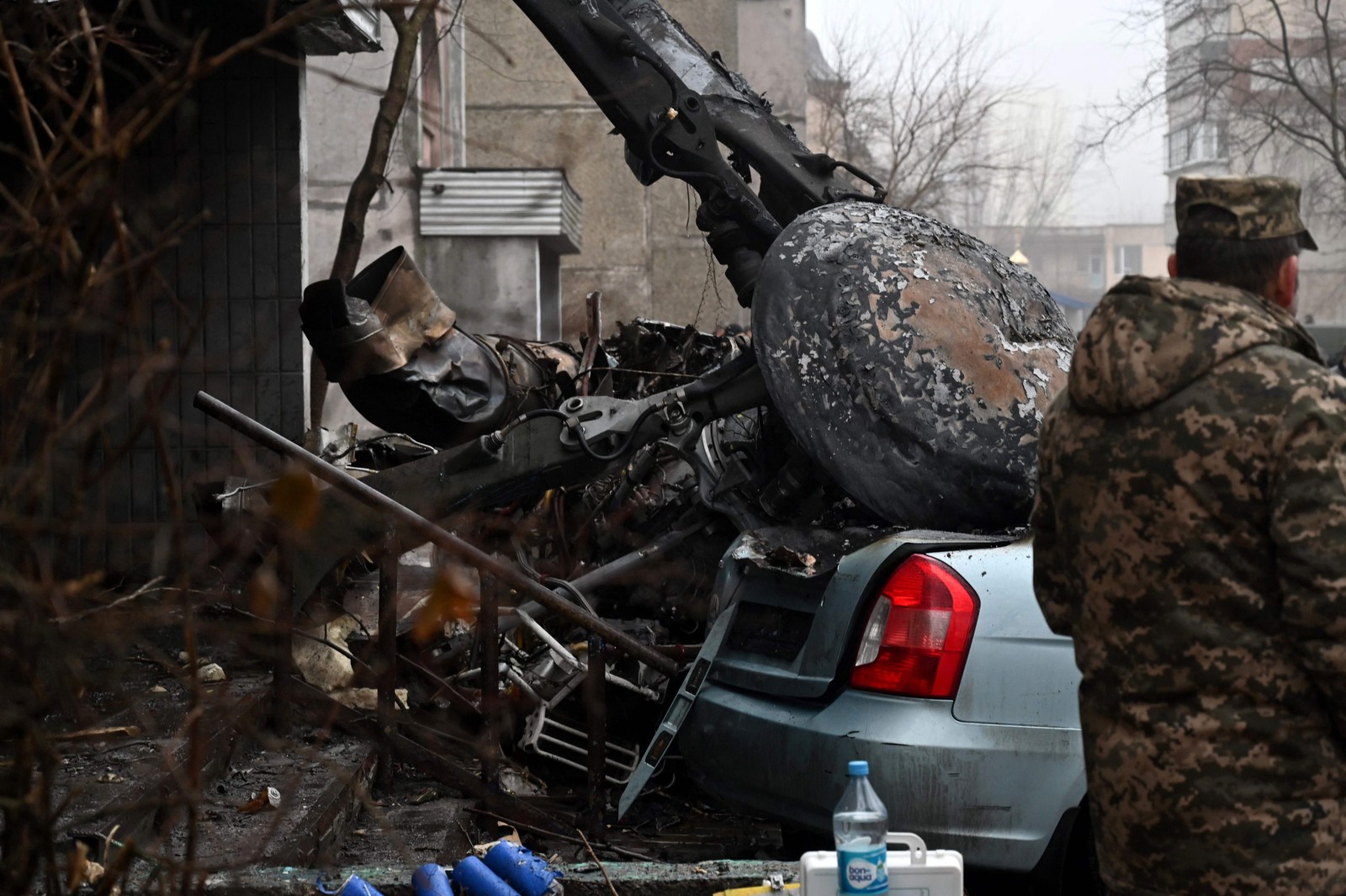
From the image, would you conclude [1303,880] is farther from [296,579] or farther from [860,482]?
[296,579]

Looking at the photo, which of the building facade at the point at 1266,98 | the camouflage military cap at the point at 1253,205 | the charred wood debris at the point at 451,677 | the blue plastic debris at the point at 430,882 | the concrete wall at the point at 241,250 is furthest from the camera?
the building facade at the point at 1266,98

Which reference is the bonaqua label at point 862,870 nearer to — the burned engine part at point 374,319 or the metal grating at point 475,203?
the burned engine part at point 374,319

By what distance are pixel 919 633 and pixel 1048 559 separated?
1.09 meters

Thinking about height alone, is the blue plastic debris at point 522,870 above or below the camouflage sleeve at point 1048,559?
below

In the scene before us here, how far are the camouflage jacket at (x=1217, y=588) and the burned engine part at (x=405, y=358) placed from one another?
183 inches

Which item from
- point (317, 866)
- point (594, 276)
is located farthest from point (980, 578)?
point (594, 276)

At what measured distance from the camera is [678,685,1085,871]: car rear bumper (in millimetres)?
3486

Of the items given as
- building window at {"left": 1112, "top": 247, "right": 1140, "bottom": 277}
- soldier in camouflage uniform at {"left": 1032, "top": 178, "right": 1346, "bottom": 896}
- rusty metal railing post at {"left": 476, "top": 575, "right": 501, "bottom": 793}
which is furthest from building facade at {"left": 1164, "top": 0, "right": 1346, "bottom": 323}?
building window at {"left": 1112, "top": 247, "right": 1140, "bottom": 277}

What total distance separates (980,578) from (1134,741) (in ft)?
4.53

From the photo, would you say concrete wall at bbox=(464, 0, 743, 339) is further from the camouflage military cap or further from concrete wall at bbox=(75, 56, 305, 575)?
the camouflage military cap

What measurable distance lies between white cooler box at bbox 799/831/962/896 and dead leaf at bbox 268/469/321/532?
1291mm

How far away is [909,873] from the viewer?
2.79 meters

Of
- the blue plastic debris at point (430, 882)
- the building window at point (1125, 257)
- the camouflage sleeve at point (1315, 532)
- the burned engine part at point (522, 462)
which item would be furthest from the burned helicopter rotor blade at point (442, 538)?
the building window at point (1125, 257)

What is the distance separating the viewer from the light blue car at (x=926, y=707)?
3.51m
